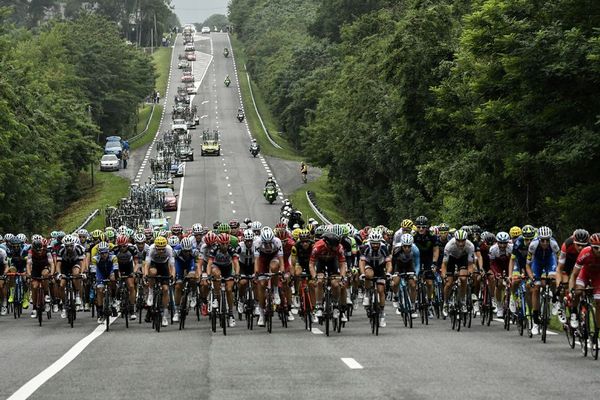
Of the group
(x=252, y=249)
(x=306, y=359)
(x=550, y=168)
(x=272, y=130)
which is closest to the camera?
(x=306, y=359)

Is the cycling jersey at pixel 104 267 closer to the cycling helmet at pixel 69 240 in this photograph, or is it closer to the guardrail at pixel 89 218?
the cycling helmet at pixel 69 240

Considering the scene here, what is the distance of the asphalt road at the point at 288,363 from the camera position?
14508 mm

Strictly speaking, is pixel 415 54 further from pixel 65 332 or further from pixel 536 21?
pixel 65 332

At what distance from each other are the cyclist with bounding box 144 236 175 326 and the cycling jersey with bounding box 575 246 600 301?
8.40 meters

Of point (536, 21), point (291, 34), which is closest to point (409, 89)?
point (536, 21)

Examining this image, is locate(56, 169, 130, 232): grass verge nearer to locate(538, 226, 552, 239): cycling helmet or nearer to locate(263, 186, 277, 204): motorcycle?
locate(263, 186, 277, 204): motorcycle

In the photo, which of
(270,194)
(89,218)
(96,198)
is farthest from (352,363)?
(96,198)

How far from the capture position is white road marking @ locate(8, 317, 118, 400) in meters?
14.5

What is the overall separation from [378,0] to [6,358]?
376 feet

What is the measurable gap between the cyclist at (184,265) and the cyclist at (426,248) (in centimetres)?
431

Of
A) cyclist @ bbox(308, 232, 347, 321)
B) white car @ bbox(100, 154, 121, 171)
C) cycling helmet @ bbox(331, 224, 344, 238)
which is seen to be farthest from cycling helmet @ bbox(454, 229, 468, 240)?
white car @ bbox(100, 154, 121, 171)

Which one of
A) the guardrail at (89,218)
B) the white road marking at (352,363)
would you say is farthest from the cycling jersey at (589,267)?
the guardrail at (89,218)

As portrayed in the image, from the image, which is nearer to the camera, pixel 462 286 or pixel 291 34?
pixel 462 286

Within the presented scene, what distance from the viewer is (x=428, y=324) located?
82.8ft
